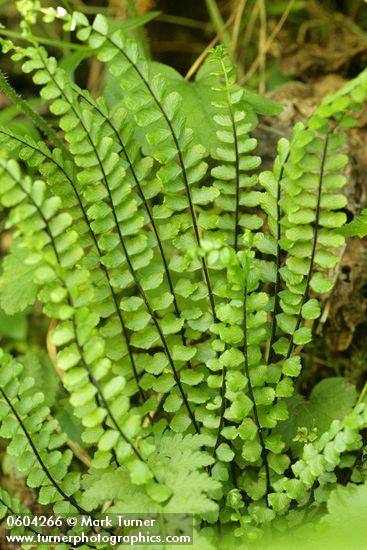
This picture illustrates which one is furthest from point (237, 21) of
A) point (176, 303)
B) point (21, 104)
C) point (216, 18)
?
point (176, 303)

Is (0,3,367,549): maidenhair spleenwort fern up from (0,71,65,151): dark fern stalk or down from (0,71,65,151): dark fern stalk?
down

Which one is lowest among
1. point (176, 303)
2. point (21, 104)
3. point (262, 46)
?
point (176, 303)

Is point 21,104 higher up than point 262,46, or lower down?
higher up

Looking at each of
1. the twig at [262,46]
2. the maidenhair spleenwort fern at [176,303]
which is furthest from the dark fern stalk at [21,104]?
the twig at [262,46]

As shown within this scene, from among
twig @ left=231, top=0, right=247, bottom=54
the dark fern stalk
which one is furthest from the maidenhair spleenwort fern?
twig @ left=231, top=0, right=247, bottom=54

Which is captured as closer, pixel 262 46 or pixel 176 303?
pixel 176 303

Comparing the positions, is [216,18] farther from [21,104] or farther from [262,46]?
[21,104]

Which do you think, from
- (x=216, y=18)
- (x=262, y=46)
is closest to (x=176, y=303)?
(x=262, y=46)

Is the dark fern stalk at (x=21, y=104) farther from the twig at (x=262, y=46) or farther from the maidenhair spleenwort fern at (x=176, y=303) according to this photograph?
the twig at (x=262, y=46)

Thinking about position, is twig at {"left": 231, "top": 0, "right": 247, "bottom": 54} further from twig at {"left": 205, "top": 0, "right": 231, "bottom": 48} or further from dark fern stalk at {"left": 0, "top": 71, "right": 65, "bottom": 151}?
dark fern stalk at {"left": 0, "top": 71, "right": 65, "bottom": 151}
